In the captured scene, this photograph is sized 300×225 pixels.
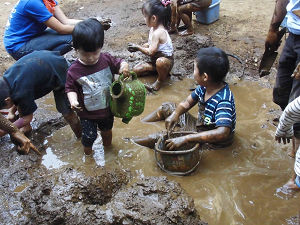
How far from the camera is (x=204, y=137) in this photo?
291 centimetres

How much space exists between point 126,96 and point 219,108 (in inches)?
34.7

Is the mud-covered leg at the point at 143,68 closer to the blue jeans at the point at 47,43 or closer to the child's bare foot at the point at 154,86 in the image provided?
the child's bare foot at the point at 154,86

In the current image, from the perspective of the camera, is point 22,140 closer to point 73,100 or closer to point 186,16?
point 73,100

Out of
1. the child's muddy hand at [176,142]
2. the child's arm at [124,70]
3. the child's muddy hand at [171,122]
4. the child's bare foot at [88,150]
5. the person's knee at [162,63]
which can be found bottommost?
the child's bare foot at [88,150]

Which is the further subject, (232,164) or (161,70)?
(161,70)

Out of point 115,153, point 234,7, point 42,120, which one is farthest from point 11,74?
point 234,7

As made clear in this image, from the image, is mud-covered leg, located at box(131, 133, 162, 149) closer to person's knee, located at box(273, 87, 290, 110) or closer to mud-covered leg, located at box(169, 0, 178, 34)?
person's knee, located at box(273, 87, 290, 110)

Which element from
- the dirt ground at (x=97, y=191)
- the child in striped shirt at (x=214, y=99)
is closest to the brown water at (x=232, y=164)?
the dirt ground at (x=97, y=191)

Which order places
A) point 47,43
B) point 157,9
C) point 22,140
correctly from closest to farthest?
point 22,140 → point 47,43 → point 157,9

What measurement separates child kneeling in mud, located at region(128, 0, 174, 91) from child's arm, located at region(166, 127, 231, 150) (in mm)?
1758

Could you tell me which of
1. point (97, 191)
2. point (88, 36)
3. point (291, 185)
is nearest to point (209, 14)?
point (88, 36)

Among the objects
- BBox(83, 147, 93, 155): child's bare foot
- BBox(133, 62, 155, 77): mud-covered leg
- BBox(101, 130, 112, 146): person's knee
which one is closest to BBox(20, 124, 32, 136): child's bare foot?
BBox(83, 147, 93, 155): child's bare foot

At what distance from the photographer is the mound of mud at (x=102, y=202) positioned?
2242 mm

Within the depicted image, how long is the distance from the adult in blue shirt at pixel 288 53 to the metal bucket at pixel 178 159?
91cm
